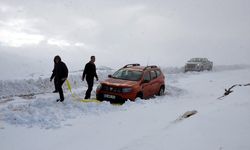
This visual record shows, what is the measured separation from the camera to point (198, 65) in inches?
1464

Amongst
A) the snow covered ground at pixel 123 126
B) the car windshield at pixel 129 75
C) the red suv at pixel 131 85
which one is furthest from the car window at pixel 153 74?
the snow covered ground at pixel 123 126

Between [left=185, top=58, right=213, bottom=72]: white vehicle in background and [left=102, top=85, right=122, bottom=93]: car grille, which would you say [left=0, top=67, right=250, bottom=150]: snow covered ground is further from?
[left=185, top=58, right=213, bottom=72]: white vehicle in background

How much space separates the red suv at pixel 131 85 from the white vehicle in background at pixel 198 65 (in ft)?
72.6

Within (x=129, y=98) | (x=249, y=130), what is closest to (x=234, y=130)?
(x=249, y=130)

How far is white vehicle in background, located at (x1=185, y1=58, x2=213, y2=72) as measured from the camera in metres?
36.9

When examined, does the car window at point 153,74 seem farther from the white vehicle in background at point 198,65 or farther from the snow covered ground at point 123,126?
the white vehicle in background at point 198,65

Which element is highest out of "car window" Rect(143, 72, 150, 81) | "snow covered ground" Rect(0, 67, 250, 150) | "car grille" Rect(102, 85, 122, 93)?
"car window" Rect(143, 72, 150, 81)

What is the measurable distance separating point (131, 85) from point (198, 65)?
25.9 meters

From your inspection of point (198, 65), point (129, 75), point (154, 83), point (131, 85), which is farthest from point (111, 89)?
point (198, 65)

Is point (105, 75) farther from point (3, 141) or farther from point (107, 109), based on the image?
point (3, 141)

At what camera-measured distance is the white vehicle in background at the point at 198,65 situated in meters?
36.9

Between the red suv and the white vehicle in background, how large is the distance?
22.1 metres

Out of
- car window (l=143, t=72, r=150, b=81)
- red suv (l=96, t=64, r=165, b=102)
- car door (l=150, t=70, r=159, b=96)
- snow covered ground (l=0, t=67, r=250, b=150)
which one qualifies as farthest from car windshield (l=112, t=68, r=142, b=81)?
snow covered ground (l=0, t=67, r=250, b=150)

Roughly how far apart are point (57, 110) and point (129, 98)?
3483 millimetres
